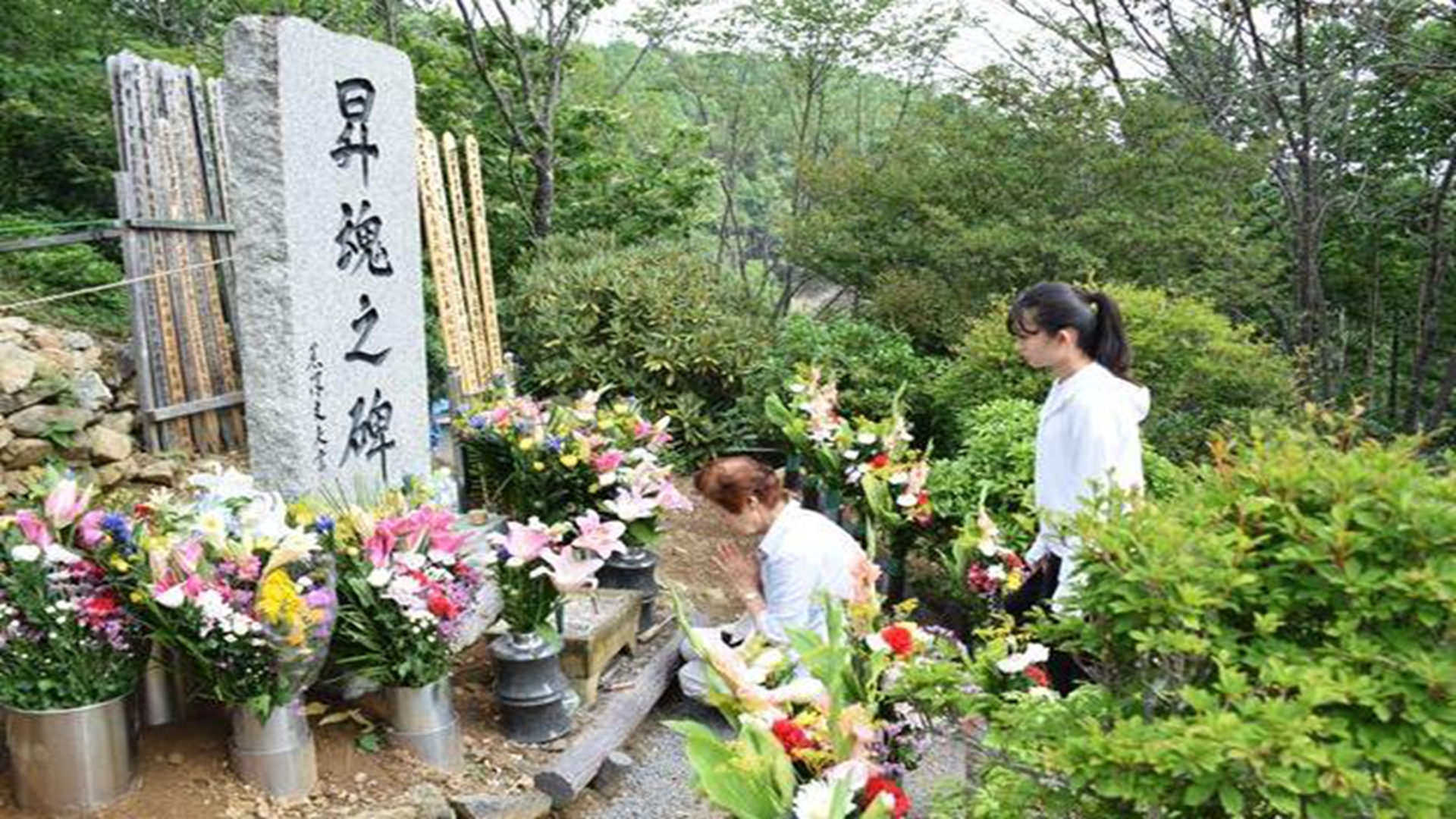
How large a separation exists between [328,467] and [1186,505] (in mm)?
3107

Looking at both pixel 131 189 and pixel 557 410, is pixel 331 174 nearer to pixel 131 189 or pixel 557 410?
pixel 557 410

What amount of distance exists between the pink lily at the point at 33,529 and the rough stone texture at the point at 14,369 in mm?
2305

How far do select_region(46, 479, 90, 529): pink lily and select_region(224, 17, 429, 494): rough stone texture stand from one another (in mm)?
1048

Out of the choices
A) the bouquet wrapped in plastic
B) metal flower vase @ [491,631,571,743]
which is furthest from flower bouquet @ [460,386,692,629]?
the bouquet wrapped in plastic

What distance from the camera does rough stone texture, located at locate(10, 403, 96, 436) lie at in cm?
447

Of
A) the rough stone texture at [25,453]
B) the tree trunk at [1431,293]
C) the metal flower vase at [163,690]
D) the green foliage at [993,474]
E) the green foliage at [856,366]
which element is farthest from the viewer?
the tree trunk at [1431,293]

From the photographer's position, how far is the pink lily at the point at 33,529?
254cm

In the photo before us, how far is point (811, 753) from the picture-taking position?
6.83ft

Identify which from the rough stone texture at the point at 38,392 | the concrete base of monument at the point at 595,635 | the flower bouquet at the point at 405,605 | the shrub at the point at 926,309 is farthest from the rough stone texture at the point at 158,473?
the shrub at the point at 926,309

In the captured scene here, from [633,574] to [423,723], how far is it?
60.0 inches

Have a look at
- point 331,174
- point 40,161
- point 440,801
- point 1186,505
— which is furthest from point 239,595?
point 40,161

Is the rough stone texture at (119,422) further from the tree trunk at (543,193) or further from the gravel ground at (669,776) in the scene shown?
the tree trunk at (543,193)

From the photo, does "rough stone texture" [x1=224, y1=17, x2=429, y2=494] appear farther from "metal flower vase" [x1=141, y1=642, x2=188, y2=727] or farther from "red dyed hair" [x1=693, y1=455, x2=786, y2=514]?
"red dyed hair" [x1=693, y1=455, x2=786, y2=514]

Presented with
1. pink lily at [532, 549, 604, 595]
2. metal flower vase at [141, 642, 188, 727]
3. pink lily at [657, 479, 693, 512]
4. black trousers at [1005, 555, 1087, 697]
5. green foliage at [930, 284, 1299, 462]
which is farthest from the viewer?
green foliage at [930, 284, 1299, 462]
